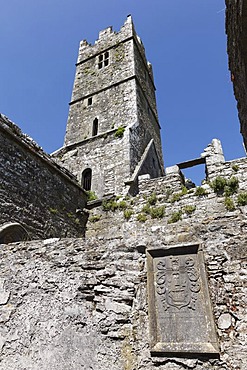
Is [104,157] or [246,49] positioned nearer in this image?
[246,49]

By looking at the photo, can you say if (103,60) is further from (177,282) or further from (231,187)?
(177,282)

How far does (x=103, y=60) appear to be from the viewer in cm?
A: 1814

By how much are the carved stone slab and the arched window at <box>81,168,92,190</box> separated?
9475 mm

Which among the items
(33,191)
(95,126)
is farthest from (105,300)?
(95,126)

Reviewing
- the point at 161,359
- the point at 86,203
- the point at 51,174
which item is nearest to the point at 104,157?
the point at 86,203

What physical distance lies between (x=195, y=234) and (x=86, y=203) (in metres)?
7.21

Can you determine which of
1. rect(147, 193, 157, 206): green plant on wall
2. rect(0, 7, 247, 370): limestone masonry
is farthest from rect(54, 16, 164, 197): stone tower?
rect(0, 7, 247, 370): limestone masonry

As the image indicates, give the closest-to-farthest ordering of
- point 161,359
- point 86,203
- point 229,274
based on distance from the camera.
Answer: point 161,359
point 229,274
point 86,203

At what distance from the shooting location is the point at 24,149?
7434 mm

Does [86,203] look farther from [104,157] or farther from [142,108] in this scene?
[142,108]

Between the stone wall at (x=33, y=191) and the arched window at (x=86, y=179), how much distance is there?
9.82 feet

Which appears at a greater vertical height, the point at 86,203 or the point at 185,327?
the point at 86,203

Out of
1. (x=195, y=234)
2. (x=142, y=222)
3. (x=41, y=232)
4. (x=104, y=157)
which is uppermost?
(x=104, y=157)

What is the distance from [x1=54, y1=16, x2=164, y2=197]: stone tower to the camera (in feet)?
38.9
